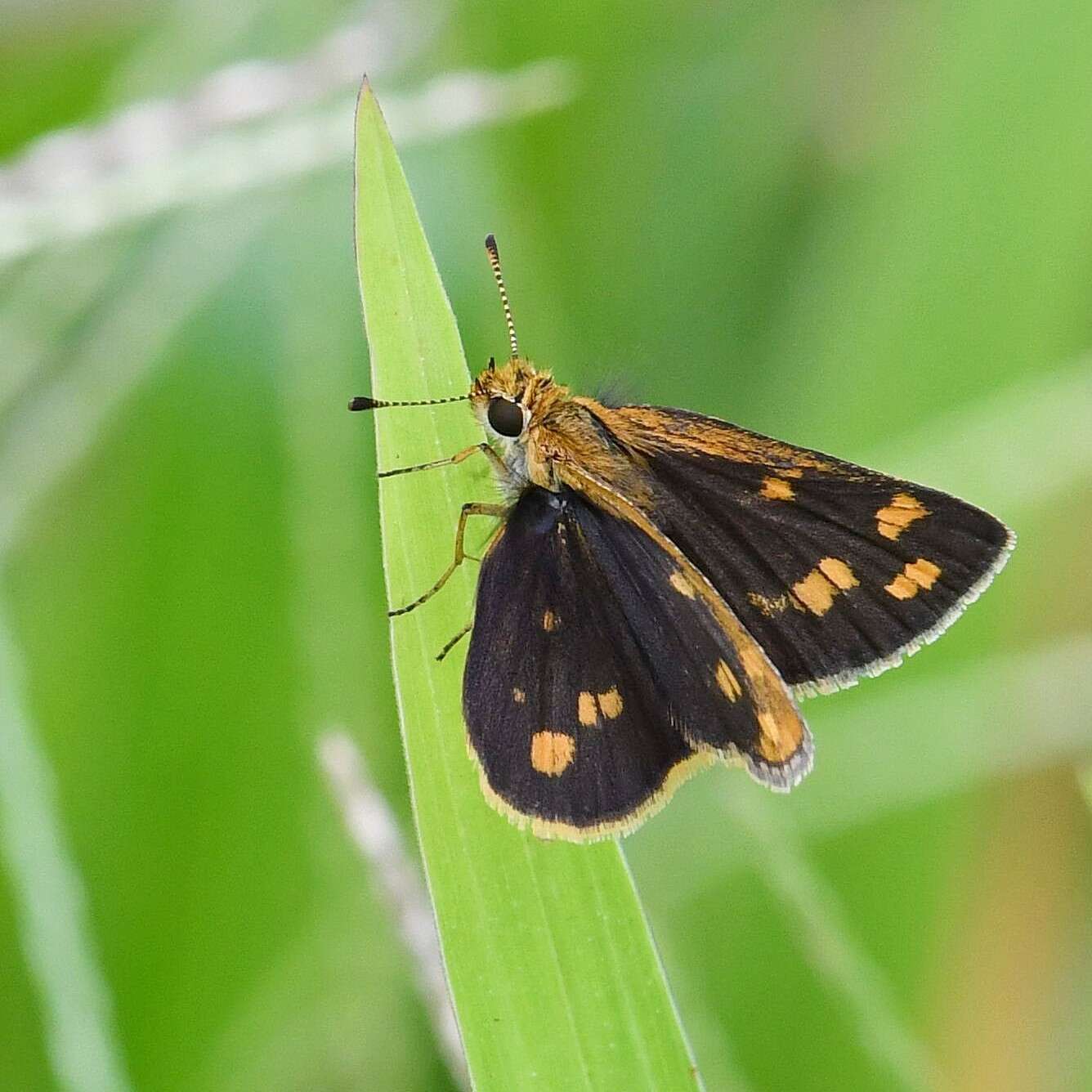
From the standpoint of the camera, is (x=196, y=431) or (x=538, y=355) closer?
(x=196, y=431)

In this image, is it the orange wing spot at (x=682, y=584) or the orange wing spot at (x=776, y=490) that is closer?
the orange wing spot at (x=682, y=584)

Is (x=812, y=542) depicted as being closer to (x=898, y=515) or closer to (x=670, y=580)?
(x=898, y=515)

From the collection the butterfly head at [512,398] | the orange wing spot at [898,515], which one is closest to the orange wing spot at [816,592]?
the orange wing spot at [898,515]

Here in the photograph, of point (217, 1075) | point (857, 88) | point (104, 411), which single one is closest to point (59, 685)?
point (104, 411)

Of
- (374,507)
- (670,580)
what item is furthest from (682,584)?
(374,507)

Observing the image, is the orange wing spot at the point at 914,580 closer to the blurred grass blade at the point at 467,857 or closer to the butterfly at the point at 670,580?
the butterfly at the point at 670,580

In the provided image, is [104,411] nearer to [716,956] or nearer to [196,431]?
[196,431]
